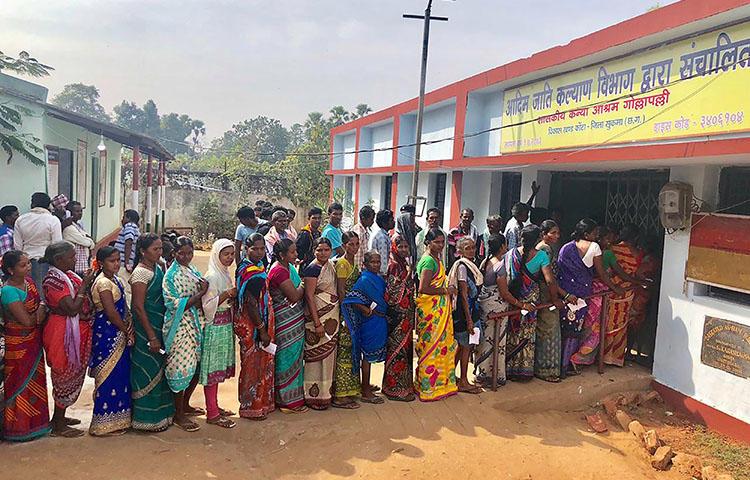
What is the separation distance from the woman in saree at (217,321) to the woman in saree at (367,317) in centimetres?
104

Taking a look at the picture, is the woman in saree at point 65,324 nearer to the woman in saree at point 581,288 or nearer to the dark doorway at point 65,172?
the woman in saree at point 581,288

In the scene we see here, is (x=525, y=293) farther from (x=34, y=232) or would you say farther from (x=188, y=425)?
(x=34, y=232)

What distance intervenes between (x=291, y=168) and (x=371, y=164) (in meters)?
7.23

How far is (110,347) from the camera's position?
14.1ft

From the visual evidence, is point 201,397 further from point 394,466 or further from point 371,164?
point 371,164

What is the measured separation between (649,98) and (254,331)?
4.36 meters

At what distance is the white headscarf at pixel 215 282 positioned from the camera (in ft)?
14.7

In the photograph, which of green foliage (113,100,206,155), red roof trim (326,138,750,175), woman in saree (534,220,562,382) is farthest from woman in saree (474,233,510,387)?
green foliage (113,100,206,155)

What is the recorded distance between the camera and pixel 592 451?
4.89m

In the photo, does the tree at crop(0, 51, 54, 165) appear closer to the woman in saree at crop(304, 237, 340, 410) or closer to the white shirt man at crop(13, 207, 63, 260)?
the white shirt man at crop(13, 207, 63, 260)

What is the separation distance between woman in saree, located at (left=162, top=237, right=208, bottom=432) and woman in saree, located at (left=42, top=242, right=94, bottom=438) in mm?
557

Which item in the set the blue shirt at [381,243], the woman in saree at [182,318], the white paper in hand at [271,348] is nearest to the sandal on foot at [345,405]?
the white paper in hand at [271,348]

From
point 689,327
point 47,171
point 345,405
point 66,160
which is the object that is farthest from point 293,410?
point 66,160

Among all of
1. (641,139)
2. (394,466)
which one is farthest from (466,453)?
(641,139)
